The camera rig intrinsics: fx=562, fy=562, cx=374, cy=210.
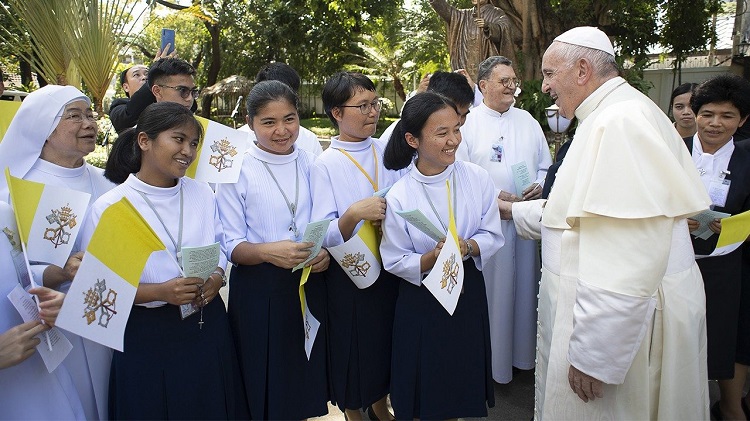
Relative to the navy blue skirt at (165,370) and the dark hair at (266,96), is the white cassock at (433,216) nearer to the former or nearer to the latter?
the dark hair at (266,96)

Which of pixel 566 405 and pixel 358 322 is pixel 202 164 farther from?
pixel 566 405

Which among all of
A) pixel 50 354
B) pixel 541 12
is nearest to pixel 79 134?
pixel 50 354

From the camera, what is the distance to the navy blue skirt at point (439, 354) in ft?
9.27

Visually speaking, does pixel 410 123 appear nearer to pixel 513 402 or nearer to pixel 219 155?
pixel 219 155

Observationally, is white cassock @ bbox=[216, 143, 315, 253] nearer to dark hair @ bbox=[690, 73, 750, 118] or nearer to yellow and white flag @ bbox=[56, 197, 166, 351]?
yellow and white flag @ bbox=[56, 197, 166, 351]

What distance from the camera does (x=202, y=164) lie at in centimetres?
281

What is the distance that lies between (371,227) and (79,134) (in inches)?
58.4

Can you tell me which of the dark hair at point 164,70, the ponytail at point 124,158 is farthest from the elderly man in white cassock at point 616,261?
the dark hair at point 164,70

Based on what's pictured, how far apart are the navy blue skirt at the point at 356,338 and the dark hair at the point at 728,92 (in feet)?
6.82

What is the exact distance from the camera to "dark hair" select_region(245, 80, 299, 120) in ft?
9.48

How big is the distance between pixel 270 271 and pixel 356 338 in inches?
24.1

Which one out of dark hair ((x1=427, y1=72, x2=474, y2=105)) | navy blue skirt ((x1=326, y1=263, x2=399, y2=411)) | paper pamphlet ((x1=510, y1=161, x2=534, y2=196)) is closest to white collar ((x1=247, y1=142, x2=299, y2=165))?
navy blue skirt ((x1=326, y1=263, x2=399, y2=411))

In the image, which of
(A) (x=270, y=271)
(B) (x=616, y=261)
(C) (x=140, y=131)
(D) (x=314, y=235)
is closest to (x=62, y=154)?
(C) (x=140, y=131)

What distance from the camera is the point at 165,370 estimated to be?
245 cm
